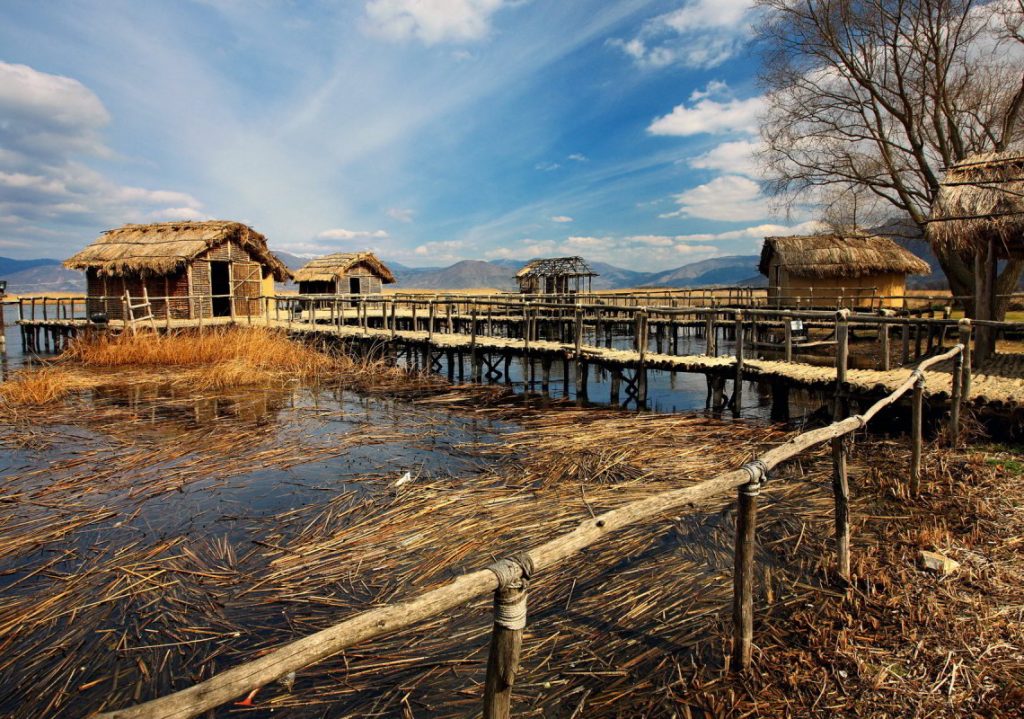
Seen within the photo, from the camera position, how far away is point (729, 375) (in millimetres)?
11867

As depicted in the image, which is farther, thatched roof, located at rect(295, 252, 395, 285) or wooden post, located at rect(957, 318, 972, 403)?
thatched roof, located at rect(295, 252, 395, 285)

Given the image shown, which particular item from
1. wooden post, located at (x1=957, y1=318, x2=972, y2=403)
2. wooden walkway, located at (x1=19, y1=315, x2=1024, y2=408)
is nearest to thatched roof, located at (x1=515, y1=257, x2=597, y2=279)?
wooden walkway, located at (x1=19, y1=315, x2=1024, y2=408)

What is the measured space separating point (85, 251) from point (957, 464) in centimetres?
3076

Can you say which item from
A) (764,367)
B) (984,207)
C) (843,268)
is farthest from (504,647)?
(843,268)

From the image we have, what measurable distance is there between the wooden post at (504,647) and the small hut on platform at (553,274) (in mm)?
34147

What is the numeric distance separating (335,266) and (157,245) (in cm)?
1156

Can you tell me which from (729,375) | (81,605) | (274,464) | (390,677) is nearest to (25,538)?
(81,605)

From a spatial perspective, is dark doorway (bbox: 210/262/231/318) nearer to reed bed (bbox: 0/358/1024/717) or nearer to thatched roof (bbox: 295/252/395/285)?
thatched roof (bbox: 295/252/395/285)

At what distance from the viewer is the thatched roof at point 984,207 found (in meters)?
10.9

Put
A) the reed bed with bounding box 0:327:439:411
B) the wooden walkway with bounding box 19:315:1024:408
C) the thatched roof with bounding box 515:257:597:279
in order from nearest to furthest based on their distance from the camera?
1. the wooden walkway with bounding box 19:315:1024:408
2. the reed bed with bounding box 0:327:439:411
3. the thatched roof with bounding box 515:257:597:279

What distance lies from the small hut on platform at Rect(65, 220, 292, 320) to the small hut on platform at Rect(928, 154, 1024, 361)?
22.5 meters

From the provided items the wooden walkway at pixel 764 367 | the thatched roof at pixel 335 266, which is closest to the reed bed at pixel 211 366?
the wooden walkway at pixel 764 367

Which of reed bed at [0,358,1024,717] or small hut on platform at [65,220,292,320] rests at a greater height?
small hut on platform at [65,220,292,320]

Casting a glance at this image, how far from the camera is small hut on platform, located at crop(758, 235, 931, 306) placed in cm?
2752
